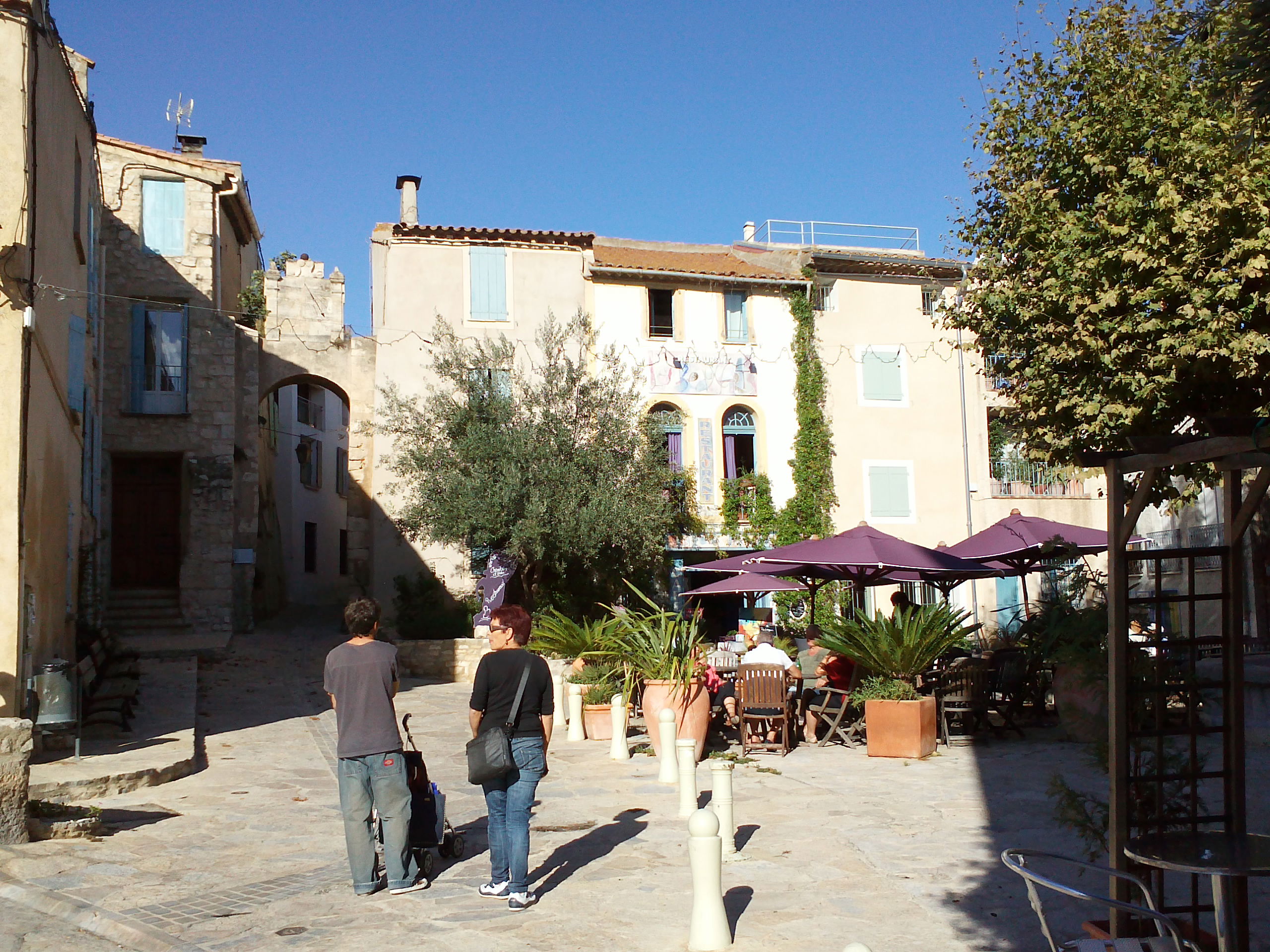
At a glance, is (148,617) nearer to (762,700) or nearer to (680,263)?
(680,263)

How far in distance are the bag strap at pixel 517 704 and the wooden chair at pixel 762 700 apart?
530cm

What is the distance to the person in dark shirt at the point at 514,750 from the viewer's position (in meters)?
5.64

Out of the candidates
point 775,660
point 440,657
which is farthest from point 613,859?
point 440,657

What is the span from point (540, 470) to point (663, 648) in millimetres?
10799

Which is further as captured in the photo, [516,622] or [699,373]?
[699,373]

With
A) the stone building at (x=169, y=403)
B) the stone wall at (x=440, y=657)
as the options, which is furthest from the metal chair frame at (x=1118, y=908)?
the stone building at (x=169, y=403)

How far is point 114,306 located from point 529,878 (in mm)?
18782

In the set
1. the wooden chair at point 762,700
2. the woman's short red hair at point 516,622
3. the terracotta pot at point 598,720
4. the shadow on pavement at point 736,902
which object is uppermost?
the woman's short red hair at point 516,622

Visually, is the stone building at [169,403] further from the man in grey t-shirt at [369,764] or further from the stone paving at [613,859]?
the man in grey t-shirt at [369,764]

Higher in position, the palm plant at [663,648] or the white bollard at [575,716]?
the palm plant at [663,648]

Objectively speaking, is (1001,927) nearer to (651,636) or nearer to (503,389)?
(651,636)

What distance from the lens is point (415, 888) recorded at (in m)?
6.02

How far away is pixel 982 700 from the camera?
10953 mm

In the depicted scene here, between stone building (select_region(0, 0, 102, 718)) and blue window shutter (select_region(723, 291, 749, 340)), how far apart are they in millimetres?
14923
